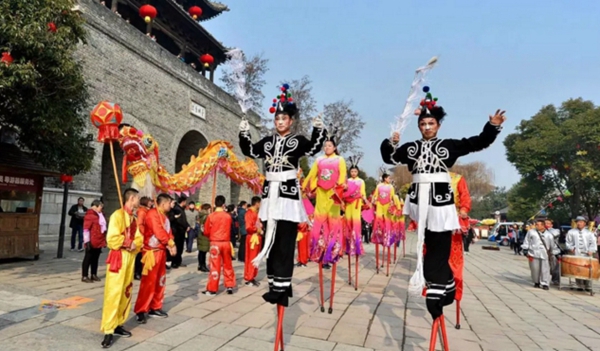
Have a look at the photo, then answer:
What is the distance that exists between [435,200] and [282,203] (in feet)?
4.70

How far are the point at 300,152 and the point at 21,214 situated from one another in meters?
8.10

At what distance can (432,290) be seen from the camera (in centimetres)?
335

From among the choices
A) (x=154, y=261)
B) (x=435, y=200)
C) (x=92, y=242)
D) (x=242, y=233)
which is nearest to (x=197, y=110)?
(x=242, y=233)

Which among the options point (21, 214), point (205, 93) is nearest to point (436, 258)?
point (21, 214)

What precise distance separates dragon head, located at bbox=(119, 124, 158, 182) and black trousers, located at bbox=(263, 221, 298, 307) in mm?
2457

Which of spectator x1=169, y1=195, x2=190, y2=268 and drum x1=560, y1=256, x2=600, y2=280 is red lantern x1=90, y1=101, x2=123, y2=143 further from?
drum x1=560, y1=256, x2=600, y2=280

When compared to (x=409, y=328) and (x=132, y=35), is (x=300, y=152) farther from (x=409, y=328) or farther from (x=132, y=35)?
(x=132, y=35)

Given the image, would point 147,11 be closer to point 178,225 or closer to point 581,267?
point 178,225

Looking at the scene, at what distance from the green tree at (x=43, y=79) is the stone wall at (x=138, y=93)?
11.2ft

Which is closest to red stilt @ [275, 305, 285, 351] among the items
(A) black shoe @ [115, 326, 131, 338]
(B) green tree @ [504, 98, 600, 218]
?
(A) black shoe @ [115, 326, 131, 338]

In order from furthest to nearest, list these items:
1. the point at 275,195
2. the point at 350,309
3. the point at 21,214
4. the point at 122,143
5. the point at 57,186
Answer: the point at 57,186
the point at 21,214
the point at 350,309
the point at 122,143
the point at 275,195

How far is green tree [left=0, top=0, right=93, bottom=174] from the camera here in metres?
6.29

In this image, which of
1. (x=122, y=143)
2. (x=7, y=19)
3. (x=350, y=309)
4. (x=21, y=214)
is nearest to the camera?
(x=122, y=143)

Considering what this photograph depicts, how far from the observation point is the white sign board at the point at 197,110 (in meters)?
19.6
